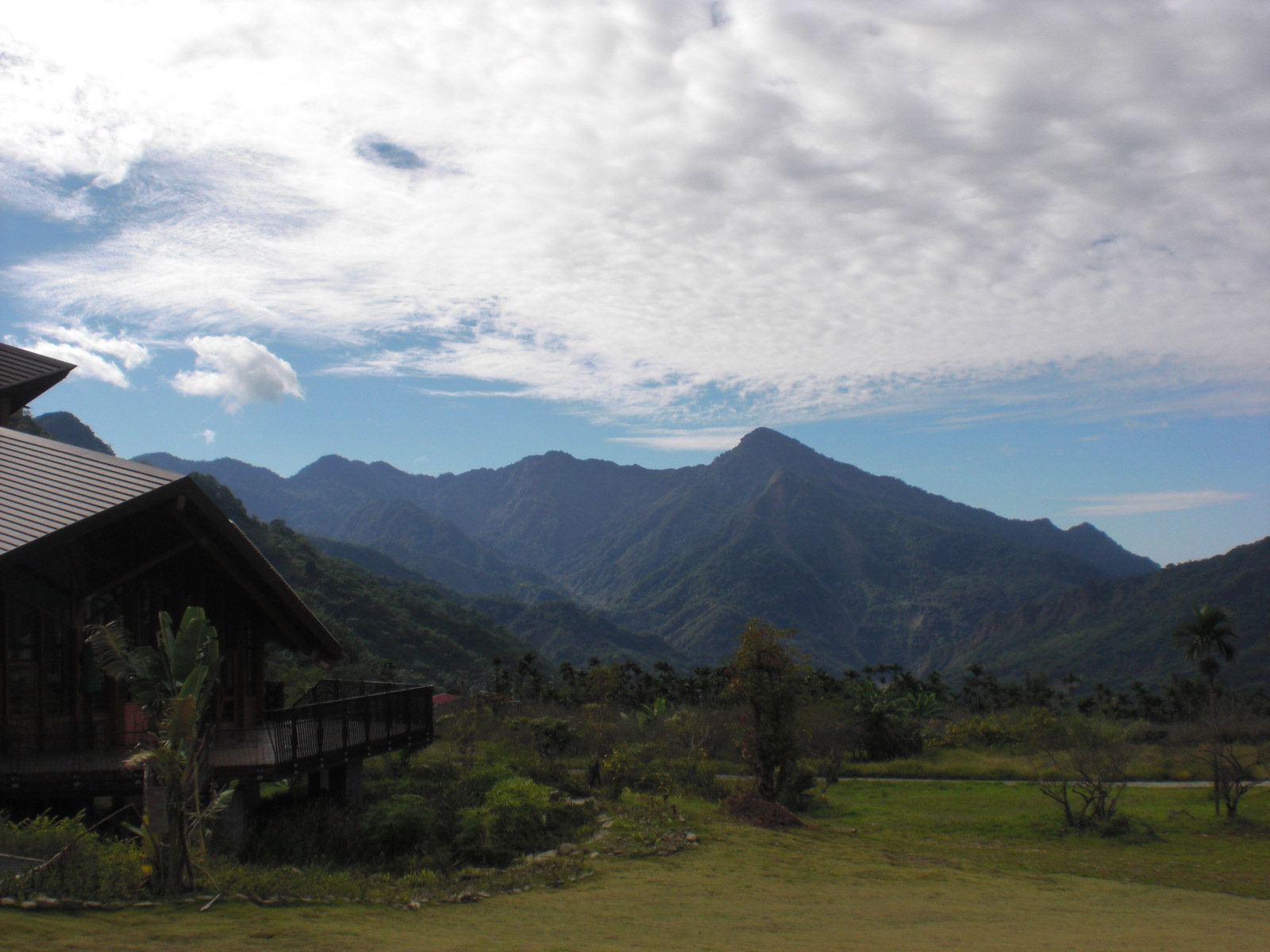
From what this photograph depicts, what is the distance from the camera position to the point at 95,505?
1267 cm

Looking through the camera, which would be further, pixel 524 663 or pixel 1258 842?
pixel 524 663

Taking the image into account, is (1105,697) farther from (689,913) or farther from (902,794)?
(689,913)

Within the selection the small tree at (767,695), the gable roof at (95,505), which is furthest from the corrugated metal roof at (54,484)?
the small tree at (767,695)

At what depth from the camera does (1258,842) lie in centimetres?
1925

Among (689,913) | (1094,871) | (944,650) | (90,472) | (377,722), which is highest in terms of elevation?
(90,472)

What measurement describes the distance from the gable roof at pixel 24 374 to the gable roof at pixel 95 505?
2758 mm

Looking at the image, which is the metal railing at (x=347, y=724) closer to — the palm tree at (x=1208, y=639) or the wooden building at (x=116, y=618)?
the wooden building at (x=116, y=618)

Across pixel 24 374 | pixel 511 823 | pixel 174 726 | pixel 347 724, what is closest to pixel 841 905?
pixel 511 823

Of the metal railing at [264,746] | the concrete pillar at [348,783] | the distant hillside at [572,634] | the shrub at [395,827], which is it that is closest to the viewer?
the metal railing at [264,746]

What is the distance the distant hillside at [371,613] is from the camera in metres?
69.2

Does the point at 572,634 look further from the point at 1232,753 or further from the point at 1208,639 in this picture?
the point at 1232,753

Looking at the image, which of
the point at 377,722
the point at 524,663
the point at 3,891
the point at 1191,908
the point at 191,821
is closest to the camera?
the point at 3,891

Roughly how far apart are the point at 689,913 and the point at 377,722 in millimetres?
7985

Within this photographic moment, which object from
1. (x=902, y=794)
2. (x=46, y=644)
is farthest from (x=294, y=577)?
(x=46, y=644)
